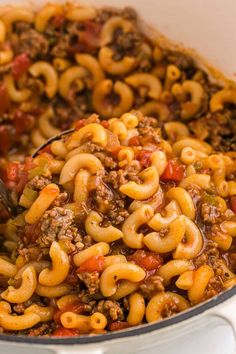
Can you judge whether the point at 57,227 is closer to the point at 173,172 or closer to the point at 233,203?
the point at 173,172

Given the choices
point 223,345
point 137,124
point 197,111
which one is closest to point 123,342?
point 223,345

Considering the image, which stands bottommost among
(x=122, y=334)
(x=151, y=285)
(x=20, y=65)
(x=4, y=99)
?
(x=4, y=99)

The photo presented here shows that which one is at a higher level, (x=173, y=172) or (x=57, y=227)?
(x=173, y=172)

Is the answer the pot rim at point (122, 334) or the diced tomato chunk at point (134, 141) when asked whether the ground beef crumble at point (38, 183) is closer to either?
the diced tomato chunk at point (134, 141)

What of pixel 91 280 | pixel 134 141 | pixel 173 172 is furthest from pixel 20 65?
pixel 91 280

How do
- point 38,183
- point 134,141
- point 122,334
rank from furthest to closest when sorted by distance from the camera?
point 134,141
point 38,183
point 122,334

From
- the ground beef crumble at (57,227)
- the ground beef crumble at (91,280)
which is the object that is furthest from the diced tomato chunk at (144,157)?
the ground beef crumble at (91,280)

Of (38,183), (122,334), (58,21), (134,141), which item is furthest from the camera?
(58,21)
